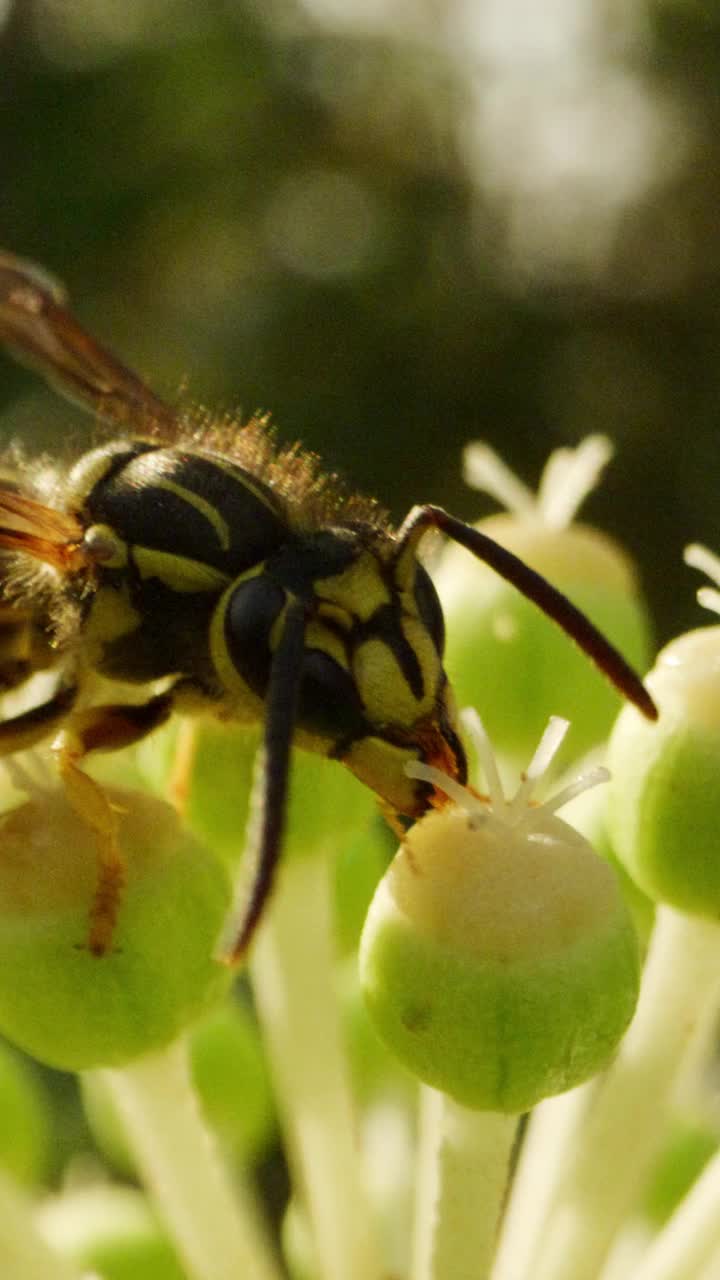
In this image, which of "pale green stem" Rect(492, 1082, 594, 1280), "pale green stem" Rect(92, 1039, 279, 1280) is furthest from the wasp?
"pale green stem" Rect(492, 1082, 594, 1280)

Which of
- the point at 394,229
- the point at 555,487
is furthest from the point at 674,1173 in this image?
the point at 394,229

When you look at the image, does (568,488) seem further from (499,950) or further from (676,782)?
(499,950)

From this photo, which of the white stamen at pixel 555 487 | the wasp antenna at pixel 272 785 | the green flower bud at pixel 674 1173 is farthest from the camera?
the green flower bud at pixel 674 1173

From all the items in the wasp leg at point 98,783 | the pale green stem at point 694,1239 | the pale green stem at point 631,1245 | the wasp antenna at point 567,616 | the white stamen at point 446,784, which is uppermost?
the wasp antenna at point 567,616

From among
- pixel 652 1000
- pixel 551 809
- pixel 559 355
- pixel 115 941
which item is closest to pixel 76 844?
pixel 115 941

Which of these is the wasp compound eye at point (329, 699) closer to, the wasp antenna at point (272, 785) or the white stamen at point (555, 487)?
the wasp antenna at point (272, 785)

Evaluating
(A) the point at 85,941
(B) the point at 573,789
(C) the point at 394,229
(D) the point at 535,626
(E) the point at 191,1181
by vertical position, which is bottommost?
(C) the point at 394,229

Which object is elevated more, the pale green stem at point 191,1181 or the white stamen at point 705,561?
the white stamen at point 705,561

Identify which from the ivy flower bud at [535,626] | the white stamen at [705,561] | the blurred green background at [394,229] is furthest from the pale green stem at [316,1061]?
the blurred green background at [394,229]
